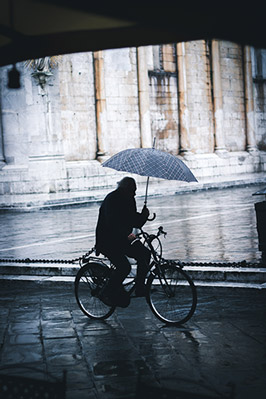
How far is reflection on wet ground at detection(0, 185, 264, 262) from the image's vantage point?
11414 millimetres

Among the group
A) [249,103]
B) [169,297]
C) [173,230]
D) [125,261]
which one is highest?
[249,103]

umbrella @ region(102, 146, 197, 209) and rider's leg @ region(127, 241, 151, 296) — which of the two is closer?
rider's leg @ region(127, 241, 151, 296)

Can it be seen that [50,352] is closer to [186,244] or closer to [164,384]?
[164,384]

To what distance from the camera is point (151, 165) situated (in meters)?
7.73

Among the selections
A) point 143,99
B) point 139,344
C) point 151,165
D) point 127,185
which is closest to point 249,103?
point 143,99

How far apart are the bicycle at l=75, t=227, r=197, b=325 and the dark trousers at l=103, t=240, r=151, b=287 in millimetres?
71

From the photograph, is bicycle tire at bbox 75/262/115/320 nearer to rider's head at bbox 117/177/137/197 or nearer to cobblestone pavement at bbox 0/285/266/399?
cobblestone pavement at bbox 0/285/266/399

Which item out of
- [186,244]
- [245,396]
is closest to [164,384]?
[245,396]

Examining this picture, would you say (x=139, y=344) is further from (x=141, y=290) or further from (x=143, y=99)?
(x=143, y=99)

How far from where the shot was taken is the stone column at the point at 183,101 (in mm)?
31469

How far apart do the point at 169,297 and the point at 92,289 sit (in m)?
0.86

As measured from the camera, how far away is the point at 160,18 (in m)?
3.74

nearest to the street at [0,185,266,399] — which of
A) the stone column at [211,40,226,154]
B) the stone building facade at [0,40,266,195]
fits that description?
the stone building facade at [0,40,266,195]

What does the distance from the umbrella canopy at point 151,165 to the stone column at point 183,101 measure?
23897 millimetres
